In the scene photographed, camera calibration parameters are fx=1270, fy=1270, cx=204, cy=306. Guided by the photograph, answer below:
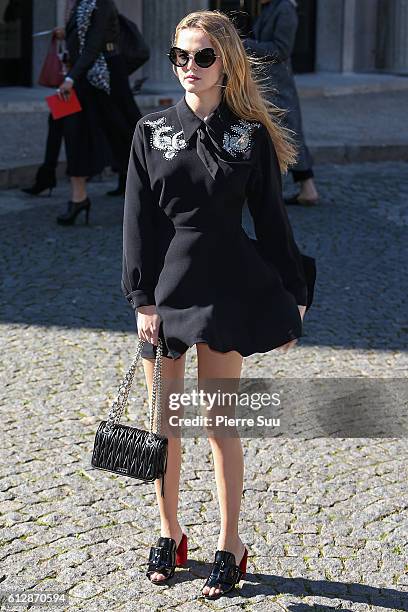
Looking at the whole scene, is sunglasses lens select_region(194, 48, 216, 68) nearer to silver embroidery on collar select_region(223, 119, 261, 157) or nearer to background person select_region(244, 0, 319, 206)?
silver embroidery on collar select_region(223, 119, 261, 157)

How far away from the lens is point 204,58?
11.8ft

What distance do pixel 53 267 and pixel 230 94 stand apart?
4.24 metres

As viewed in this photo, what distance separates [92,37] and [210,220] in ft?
17.2

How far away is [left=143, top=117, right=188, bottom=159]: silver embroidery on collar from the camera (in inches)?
144

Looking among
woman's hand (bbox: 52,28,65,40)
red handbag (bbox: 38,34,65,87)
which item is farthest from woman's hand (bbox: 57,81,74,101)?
woman's hand (bbox: 52,28,65,40)

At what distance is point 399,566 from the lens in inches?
159

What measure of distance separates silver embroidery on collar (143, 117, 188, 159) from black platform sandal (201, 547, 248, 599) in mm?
1219

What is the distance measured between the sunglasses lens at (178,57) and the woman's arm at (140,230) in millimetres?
207

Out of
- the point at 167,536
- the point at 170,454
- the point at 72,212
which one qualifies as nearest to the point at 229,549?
the point at 167,536

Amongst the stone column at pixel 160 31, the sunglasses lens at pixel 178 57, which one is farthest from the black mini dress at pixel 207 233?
the stone column at pixel 160 31

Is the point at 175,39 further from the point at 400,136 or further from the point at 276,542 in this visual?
the point at 400,136

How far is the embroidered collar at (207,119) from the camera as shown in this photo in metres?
3.66

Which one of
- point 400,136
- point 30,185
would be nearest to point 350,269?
point 30,185

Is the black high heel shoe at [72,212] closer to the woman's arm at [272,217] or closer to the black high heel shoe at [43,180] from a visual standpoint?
the black high heel shoe at [43,180]
